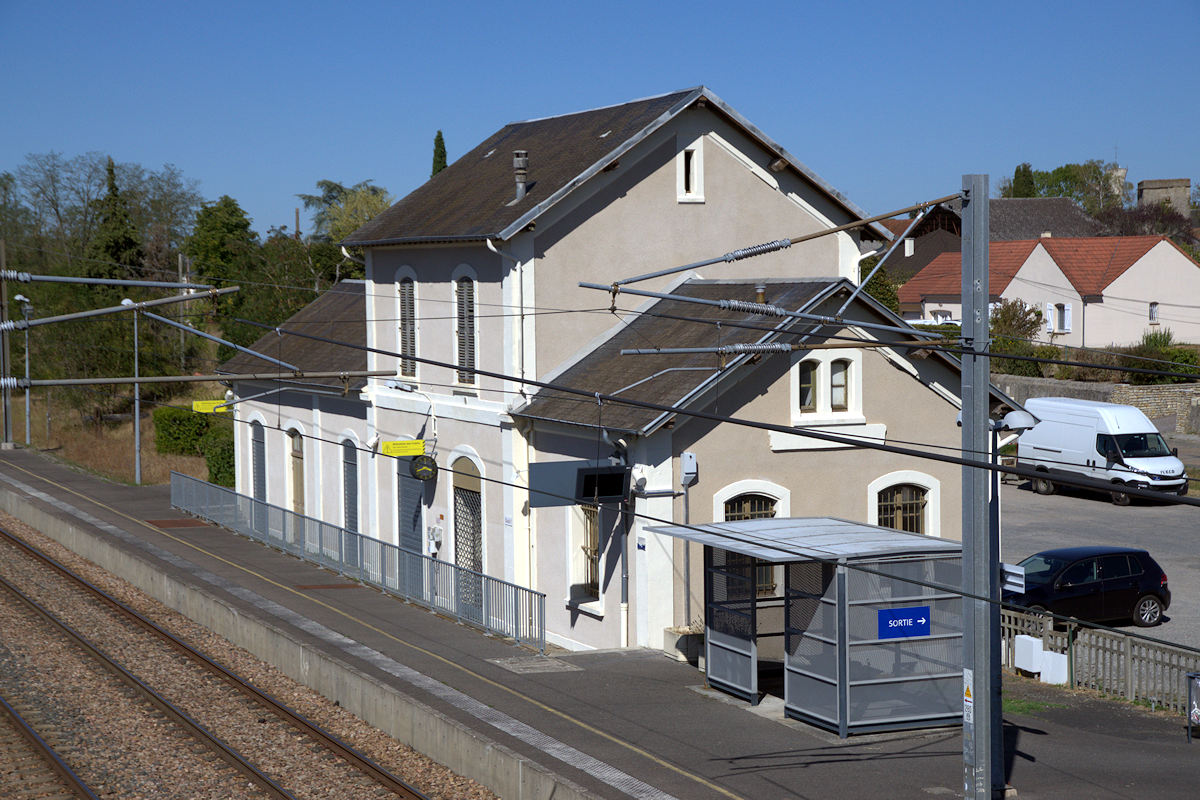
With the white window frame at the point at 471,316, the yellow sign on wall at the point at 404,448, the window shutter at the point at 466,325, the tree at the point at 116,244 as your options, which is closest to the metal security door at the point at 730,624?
the white window frame at the point at 471,316

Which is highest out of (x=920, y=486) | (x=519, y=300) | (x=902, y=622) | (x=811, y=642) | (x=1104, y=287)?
(x=1104, y=287)

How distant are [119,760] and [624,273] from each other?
40.2ft

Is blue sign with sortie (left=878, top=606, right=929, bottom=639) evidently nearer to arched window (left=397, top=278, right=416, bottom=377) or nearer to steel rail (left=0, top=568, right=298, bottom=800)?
steel rail (left=0, top=568, right=298, bottom=800)

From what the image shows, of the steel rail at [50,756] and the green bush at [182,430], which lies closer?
the steel rail at [50,756]

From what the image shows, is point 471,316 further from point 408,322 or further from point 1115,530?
point 1115,530

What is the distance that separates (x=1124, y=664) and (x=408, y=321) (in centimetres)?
1553

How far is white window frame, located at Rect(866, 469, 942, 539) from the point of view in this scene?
20375 mm

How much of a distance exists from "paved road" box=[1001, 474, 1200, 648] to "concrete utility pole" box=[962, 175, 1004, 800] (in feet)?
41.9

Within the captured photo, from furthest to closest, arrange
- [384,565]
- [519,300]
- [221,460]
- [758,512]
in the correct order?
[221,460] < [384,565] < [519,300] < [758,512]

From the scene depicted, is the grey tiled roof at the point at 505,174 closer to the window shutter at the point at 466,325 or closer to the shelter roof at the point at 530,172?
the shelter roof at the point at 530,172

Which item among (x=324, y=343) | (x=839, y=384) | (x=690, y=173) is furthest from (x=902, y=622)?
(x=324, y=343)

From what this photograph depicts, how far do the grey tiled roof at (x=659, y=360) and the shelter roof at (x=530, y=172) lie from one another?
9.25ft

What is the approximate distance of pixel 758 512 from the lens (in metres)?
19.7

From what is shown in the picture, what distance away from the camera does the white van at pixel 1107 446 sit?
34219mm
